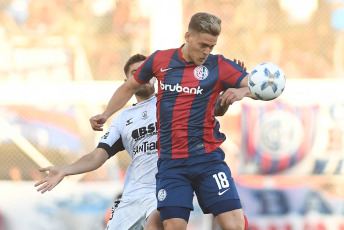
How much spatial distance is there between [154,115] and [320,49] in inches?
199

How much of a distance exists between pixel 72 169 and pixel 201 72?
1232mm

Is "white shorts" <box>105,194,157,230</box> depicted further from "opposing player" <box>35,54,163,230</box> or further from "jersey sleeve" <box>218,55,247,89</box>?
"jersey sleeve" <box>218,55,247,89</box>

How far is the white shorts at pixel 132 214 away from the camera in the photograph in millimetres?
5969

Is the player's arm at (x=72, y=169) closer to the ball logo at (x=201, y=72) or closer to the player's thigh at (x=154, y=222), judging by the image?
the player's thigh at (x=154, y=222)

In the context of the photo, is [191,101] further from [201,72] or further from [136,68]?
[136,68]

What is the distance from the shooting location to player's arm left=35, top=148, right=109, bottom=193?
543 centimetres

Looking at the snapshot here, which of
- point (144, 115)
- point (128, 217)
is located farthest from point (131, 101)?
point (128, 217)

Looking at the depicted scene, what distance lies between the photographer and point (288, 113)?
10.3m

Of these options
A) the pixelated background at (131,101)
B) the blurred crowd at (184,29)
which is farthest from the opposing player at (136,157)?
the blurred crowd at (184,29)

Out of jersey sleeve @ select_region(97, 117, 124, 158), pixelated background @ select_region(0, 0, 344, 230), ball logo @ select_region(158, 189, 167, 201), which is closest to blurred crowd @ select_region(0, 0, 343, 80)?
pixelated background @ select_region(0, 0, 344, 230)

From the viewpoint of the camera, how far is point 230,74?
5.33 metres

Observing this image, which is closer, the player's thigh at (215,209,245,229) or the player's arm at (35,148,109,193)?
the player's thigh at (215,209,245,229)

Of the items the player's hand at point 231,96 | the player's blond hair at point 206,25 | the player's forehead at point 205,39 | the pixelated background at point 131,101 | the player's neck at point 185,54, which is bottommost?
the pixelated background at point 131,101

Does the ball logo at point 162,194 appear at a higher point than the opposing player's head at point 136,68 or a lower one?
lower
